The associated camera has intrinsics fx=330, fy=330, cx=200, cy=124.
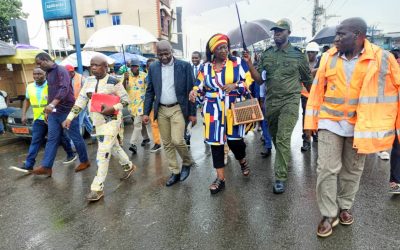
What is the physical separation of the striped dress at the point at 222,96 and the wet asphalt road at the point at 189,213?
78 centimetres

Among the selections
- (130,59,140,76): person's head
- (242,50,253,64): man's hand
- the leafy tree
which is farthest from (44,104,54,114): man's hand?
the leafy tree

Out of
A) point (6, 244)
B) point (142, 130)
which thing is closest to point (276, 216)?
point (6, 244)

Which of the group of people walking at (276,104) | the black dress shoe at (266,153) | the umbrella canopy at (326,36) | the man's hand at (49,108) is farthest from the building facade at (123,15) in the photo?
the group of people walking at (276,104)

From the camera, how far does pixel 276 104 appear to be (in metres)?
4.08

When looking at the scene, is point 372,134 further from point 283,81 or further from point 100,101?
point 100,101

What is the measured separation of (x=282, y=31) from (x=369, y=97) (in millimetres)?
1530

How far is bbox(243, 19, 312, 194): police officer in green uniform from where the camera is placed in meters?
3.94

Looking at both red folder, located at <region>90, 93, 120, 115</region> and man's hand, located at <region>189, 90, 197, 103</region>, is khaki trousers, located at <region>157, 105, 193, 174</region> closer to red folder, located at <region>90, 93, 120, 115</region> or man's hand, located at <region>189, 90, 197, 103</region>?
man's hand, located at <region>189, 90, 197, 103</region>

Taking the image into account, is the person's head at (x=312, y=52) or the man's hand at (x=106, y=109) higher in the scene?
the person's head at (x=312, y=52)

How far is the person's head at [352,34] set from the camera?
2762 mm

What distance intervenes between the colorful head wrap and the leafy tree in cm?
1979

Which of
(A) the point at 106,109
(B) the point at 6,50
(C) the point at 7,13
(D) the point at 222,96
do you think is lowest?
(A) the point at 106,109

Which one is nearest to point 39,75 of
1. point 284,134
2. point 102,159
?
point 102,159

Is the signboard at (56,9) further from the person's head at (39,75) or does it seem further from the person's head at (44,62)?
the person's head at (44,62)
